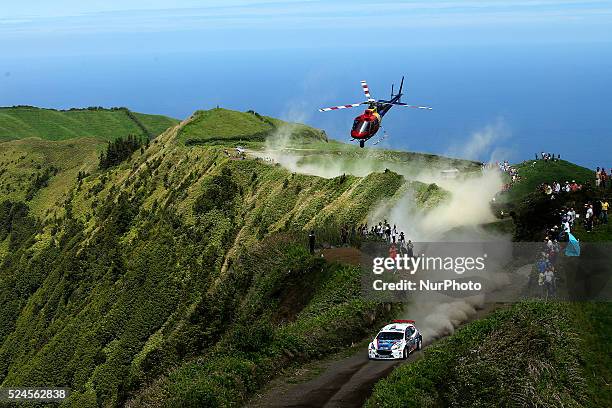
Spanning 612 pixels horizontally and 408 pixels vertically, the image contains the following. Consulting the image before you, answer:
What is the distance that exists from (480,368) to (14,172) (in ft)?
466

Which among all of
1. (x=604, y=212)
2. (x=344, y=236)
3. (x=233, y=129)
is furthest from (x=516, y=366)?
(x=233, y=129)

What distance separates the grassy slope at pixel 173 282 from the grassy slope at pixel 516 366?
6.64 metres

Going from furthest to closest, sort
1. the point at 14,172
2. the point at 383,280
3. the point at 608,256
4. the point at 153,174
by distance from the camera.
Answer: the point at 14,172, the point at 153,174, the point at 383,280, the point at 608,256

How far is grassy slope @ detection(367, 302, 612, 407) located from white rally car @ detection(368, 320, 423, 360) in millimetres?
1347

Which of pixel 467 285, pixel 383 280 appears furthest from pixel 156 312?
pixel 467 285

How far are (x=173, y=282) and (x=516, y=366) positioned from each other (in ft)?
155

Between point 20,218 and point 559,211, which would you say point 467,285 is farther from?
point 20,218

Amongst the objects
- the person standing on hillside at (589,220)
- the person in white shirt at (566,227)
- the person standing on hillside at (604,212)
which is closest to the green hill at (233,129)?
the person standing on hillside at (604,212)

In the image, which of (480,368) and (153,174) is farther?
(153,174)

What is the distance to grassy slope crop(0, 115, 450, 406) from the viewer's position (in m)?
37.9

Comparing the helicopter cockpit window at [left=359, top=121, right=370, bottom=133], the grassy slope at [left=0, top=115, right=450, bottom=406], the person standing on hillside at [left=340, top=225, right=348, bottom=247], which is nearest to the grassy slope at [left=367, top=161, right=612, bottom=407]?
the grassy slope at [left=0, top=115, right=450, bottom=406]

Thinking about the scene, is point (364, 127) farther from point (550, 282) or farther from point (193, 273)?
point (193, 273)

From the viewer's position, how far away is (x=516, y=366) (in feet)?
95.8

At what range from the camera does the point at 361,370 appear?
3212 cm
